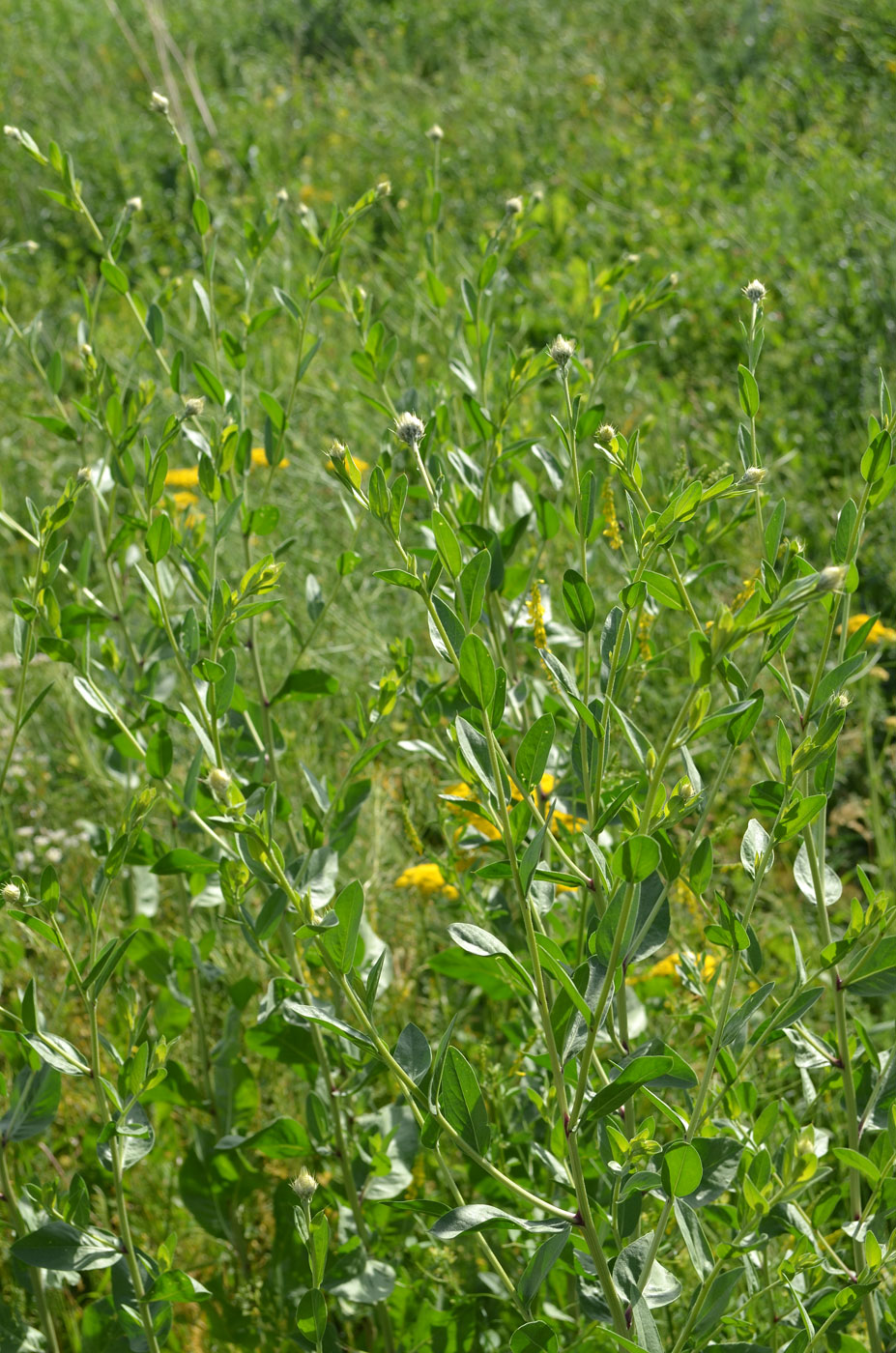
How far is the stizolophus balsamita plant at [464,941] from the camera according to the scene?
0.84m

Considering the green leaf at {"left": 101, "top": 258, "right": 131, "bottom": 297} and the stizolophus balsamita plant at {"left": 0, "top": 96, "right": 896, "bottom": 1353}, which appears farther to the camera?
the green leaf at {"left": 101, "top": 258, "right": 131, "bottom": 297}

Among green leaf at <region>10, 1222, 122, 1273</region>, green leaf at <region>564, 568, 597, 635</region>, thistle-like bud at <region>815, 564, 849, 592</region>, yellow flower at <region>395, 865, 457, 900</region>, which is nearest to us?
thistle-like bud at <region>815, 564, 849, 592</region>

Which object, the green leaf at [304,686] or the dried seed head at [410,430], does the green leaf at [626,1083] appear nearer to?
the dried seed head at [410,430]

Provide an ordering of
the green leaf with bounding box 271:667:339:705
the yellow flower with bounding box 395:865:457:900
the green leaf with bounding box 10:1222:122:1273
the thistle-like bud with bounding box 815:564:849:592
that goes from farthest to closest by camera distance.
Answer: the yellow flower with bounding box 395:865:457:900 < the green leaf with bounding box 271:667:339:705 < the green leaf with bounding box 10:1222:122:1273 < the thistle-like bud with bounding box 815:564:849:592

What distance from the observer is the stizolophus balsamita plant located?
84cm

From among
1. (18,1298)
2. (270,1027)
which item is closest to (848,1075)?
(270,1027)

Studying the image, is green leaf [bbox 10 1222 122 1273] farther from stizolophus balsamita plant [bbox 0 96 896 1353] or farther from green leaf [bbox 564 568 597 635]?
green leaf [bbox 564 568 597 635]

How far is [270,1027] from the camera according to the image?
129 centimetres

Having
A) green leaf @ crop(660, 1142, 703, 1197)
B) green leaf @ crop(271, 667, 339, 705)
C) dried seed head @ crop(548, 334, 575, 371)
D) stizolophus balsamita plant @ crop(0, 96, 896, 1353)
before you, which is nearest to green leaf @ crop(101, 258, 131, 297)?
stizolophus balsamita plant @ crop(0, 96, 896, 1353)

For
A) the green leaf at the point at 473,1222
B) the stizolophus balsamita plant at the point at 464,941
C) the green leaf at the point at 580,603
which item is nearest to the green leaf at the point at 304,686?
the stizolophus balsamita plant at the point at 464,941

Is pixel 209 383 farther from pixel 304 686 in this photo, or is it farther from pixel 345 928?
pixel 345 928

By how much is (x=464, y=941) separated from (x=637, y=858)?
0.45 ft

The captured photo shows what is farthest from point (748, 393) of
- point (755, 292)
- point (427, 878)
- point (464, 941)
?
point (427, 878)

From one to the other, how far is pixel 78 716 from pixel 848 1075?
1.93m
